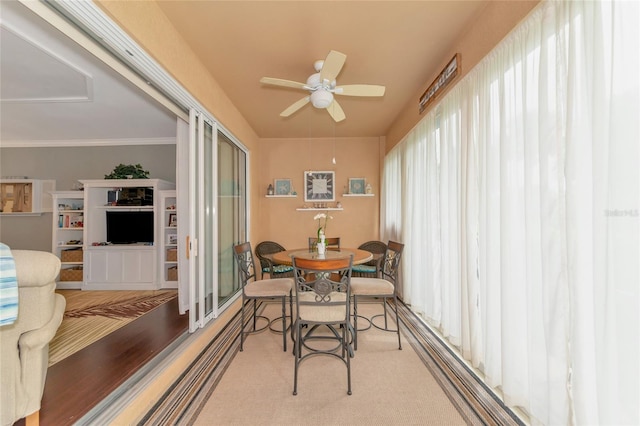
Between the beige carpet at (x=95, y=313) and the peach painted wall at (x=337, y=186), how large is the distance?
7.40 feet

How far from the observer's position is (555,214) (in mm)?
1394

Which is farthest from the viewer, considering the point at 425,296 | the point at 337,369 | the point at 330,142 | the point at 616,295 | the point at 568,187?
the point at 330,142

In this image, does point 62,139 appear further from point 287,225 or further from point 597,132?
point 597,132

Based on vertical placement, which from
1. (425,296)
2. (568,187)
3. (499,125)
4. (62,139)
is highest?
(62,139)

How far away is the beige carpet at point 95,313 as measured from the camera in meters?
2.61

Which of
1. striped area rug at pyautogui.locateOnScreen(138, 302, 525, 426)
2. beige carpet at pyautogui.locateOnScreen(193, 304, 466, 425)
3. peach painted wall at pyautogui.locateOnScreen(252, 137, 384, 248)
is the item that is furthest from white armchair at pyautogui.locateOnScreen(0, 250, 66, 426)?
peach painted wall at pyautogui.locateOnScreen(252, 137, 384, 248)

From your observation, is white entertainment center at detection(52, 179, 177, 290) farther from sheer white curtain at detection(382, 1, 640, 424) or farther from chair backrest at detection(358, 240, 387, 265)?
sheer white curtain at detection(382, 1, 640, 424)

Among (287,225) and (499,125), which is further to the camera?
(287,225)

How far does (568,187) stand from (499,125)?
71cm

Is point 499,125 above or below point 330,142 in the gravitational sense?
below

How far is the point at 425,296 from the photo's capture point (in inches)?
128

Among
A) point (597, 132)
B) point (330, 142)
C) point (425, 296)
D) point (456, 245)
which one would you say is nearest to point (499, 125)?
point (597, 132)

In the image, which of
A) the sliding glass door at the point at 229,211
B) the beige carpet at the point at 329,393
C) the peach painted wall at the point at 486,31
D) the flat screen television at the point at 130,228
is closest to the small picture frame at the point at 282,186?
the sliding glass door at the point at 229,211

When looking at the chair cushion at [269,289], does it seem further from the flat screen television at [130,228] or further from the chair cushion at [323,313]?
the flat screen television at [130,228]
